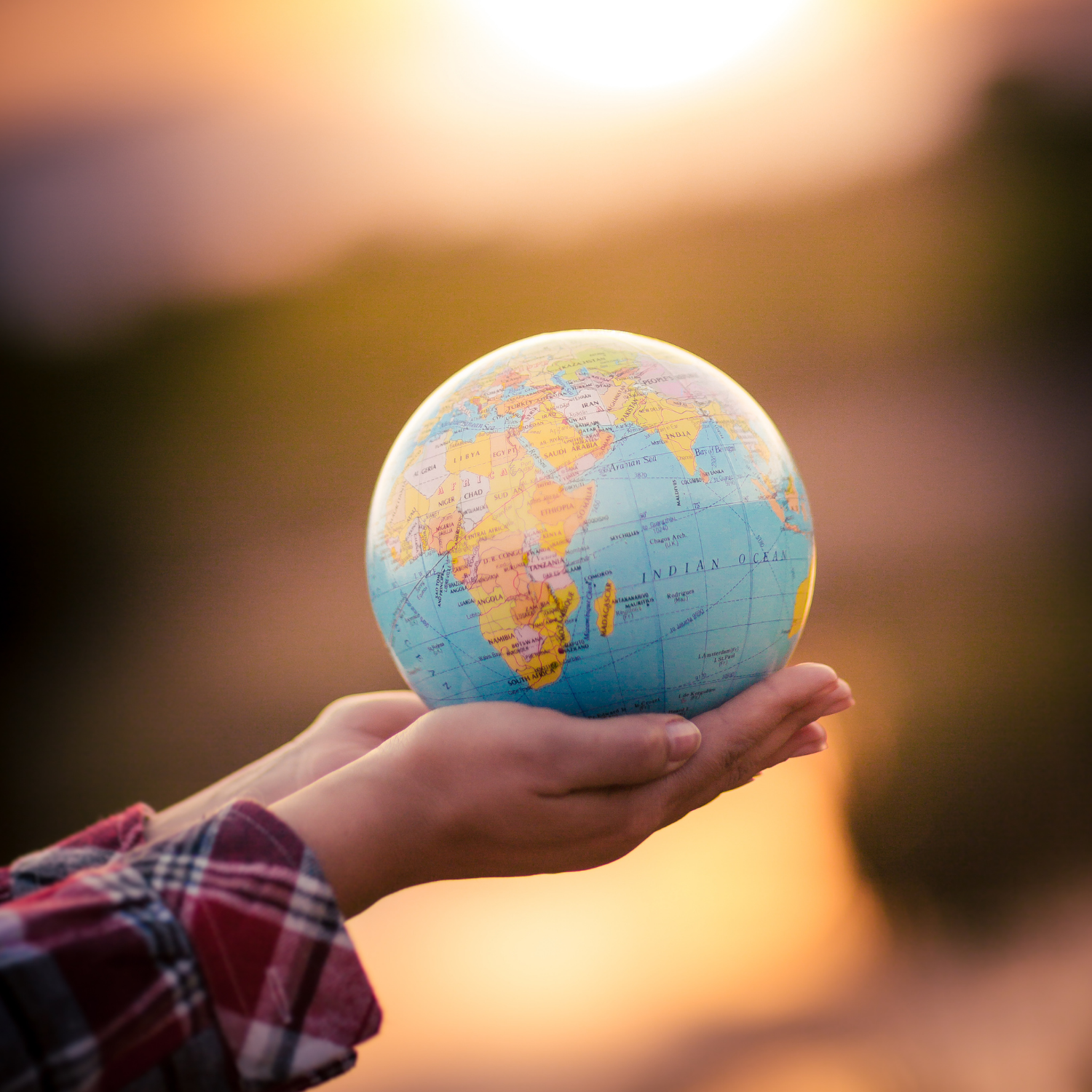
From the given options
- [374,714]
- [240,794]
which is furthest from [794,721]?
[240,794]

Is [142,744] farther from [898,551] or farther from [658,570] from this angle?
[658,570]

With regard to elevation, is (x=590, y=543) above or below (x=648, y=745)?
above

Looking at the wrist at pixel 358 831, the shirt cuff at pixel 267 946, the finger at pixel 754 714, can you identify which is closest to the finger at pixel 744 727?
the finger at pixel 754 714

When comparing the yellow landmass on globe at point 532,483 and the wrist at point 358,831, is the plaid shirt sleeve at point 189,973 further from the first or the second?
the yellow landmass on globe at point 532,483

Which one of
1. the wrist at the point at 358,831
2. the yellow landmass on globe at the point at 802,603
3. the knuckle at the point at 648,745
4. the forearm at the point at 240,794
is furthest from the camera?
the forearm at the point at 240,794

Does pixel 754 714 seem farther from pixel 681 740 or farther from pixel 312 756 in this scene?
pixel 312 756
